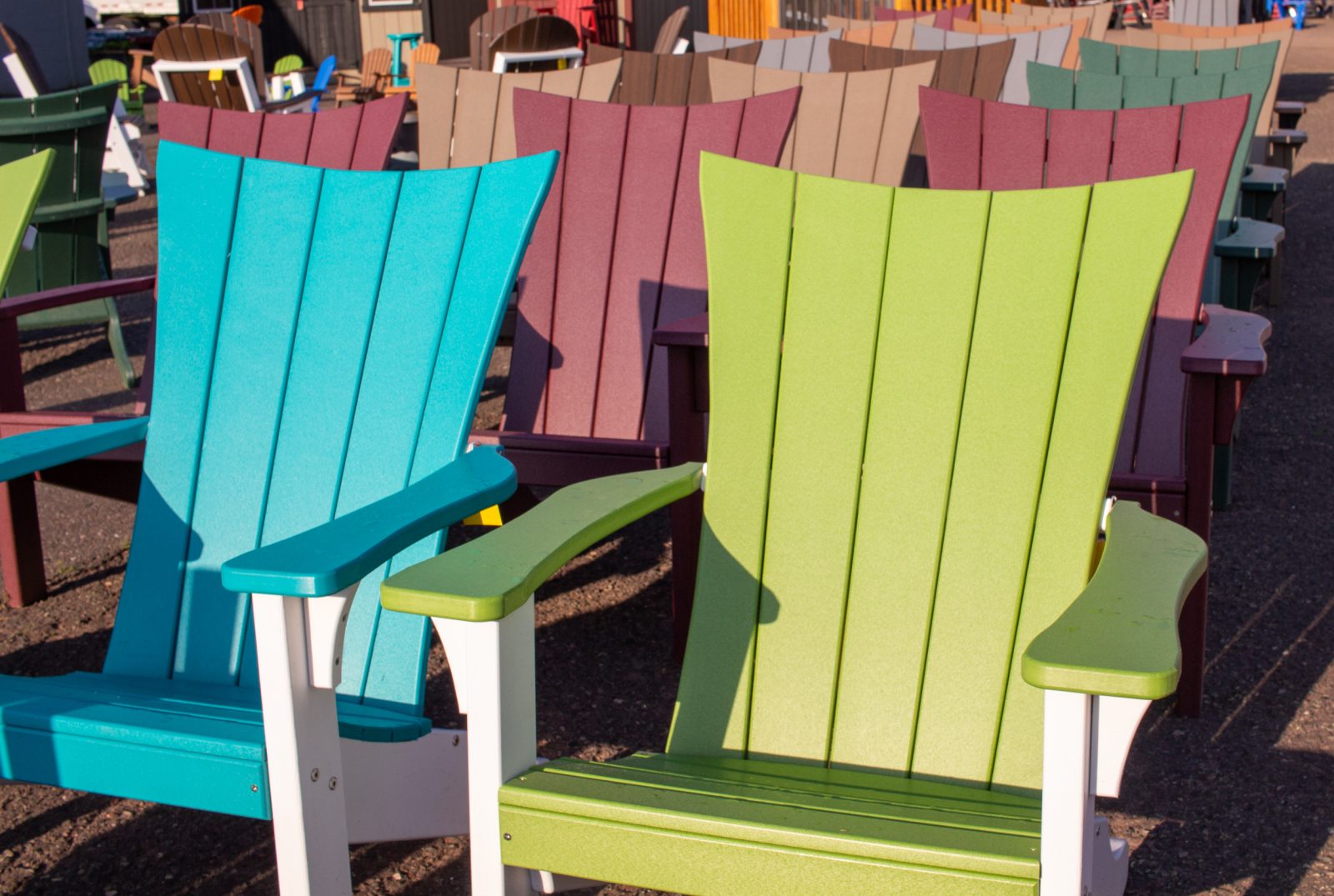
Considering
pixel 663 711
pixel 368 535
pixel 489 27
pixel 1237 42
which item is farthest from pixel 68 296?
pixel 489 27

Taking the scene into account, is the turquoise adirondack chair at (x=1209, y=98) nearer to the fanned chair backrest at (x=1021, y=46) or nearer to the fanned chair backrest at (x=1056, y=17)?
the fanned chair backrest at (x=1021, y=46)

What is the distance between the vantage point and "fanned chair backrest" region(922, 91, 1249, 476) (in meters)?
2.77

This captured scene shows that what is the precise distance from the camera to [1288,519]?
346 cm

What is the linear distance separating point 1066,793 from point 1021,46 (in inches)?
220

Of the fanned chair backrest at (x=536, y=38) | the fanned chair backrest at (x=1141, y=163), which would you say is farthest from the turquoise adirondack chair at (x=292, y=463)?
the fanned chair backrest at (x=536, y=38)

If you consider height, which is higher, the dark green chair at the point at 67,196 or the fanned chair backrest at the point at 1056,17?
the fanned chair backrest at the point at 1056,17

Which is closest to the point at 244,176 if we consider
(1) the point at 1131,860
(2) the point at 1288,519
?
(1) the point at 1131,860

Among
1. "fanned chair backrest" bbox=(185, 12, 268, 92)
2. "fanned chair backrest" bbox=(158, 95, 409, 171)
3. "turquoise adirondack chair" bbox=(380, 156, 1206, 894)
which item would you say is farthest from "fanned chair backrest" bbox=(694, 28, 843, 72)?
"turquoise adirondack chair" bbox=(380, 156, 1206, 894)

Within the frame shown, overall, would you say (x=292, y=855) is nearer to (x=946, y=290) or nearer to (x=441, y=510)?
(x=441, y=510)

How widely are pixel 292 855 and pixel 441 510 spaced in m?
0.42

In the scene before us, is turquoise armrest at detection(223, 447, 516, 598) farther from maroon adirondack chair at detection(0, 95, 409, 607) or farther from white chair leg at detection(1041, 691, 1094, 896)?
maroon adirondack chair at detection(0, 95, 409, 607)

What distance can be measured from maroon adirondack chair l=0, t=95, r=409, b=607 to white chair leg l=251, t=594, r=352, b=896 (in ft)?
4.18

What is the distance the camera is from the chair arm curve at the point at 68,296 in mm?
2987

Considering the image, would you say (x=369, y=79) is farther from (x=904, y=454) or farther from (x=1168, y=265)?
(x=904, y=454)
